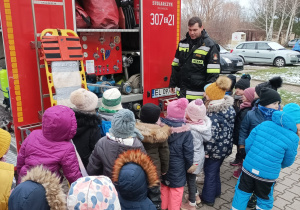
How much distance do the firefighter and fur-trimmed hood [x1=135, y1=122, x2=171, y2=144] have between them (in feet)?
5.07

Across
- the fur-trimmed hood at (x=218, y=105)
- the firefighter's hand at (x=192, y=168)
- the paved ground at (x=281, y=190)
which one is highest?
the fur-trimmed hood at (x=218, y=105)

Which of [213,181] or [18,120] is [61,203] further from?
[213,181]

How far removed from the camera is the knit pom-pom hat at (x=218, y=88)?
3.03 meters

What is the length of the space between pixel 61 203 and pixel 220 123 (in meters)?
2.04

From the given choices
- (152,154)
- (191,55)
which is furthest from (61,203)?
(191,55)

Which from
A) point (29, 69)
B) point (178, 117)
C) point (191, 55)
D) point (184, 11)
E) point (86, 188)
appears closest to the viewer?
point (86, 188)

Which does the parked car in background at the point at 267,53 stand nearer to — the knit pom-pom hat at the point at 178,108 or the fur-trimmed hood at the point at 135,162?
the knit pom-pom hat at the point at 178,108

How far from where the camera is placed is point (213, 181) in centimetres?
322

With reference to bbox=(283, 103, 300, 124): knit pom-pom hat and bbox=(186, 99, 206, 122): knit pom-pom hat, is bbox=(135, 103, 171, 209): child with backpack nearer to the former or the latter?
bbox=(186, 99, 206, 122): knit pom-pom hat

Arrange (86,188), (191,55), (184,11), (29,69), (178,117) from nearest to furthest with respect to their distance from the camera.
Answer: (86,188) < (178,117) < (29,69) < (191,55) < (184,11)

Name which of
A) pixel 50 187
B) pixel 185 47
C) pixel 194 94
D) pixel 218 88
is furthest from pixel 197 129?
pixel 50 187

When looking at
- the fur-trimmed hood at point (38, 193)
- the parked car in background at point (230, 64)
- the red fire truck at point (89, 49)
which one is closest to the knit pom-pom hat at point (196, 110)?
the red fire truck at point (89, 49)

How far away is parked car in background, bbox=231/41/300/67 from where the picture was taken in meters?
15.1

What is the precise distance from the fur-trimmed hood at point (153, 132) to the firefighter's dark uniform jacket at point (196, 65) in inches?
60.6
